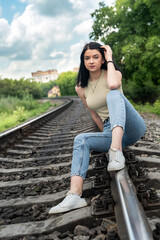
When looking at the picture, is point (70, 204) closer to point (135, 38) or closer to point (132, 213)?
point (132, 213)

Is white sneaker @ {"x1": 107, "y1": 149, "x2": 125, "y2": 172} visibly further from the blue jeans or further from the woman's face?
the woman's face

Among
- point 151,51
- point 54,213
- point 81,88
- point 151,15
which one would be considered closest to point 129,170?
point 54,213

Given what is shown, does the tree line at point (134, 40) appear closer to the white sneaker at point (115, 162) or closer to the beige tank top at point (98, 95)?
the beige tank top at point (98, 95)

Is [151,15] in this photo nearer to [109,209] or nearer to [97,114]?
[97,114]

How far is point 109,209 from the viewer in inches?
59.8

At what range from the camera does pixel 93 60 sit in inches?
98.7

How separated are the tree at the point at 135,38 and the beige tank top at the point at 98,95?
33.7 feet

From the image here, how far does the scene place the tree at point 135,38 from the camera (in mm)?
13070

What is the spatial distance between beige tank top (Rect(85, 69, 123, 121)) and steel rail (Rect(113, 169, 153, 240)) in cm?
111

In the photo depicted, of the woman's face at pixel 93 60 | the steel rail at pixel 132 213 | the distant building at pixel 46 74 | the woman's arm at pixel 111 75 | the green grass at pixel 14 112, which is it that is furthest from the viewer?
the distant building at pixel 46 74

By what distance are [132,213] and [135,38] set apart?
14.0 meters

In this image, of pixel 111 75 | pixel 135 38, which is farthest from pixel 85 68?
pixel 135 38

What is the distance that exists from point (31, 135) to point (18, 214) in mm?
3858

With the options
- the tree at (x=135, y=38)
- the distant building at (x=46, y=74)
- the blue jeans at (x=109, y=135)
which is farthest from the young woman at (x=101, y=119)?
the distant building at (x=46, y=74)
